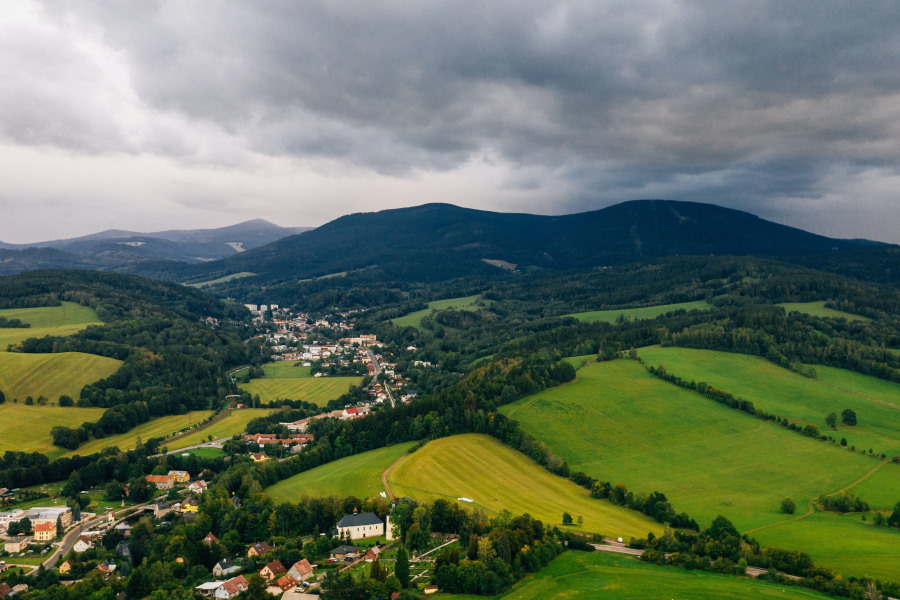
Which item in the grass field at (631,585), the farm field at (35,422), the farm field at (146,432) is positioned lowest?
the farm field at (146,432)

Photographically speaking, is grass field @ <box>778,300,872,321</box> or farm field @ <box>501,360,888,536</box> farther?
grass field @ <box>778,300,872,321</box>

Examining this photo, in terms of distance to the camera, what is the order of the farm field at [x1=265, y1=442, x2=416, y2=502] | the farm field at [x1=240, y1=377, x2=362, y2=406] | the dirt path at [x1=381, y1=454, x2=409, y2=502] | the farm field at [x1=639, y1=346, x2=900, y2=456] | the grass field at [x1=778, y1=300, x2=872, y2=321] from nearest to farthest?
the dirt path at [x1=381, y1=454, x2=409, y2=502] < the farm field at [x1=265, y1=442, x2=416, y2=502] < the farm field at [x1=639, y1=346, x2=900, y2=456] < the farm field at [x1=240, y1=377, x2=362, y2=406] < the grass field at [x1=778, y1=300, x2=872, y2=321]

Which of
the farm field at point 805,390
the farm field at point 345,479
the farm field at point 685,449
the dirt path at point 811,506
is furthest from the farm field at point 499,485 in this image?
the farm field at point 805,390

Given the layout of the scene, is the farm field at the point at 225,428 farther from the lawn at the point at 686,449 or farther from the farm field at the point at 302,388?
the lawn at the point at 686,449

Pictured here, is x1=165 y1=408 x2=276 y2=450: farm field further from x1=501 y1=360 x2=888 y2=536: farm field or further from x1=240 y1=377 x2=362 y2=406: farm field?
x1=501 y1=360 x2=888 y2=536: farm field

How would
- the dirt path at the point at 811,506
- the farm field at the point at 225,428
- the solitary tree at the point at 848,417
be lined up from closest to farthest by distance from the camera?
the dirt path at the point at 811,506
the solitary tree at the point at 848,417
the farm field at the point at 225,428

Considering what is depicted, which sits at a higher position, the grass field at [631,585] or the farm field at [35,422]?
the grass field at [631,585]

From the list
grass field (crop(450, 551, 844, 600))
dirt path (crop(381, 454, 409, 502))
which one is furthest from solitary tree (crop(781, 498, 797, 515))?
dirt path (crop(381, 454, 409, 502))
